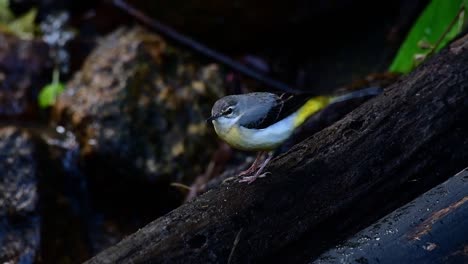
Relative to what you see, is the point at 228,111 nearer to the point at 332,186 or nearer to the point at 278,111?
the point at 278,111

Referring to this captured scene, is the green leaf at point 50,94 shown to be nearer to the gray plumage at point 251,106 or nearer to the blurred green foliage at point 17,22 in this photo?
the blurred green foliage at point 17,22

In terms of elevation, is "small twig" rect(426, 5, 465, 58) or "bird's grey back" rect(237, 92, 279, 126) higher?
"small twig" rect(426, 5, 465, 58)

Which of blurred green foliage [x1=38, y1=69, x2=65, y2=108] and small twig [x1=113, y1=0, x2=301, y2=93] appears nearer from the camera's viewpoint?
blurred green foliage [x1=38, y1=69, x2=65, y2=108]

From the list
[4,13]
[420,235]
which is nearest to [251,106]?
[420,235]

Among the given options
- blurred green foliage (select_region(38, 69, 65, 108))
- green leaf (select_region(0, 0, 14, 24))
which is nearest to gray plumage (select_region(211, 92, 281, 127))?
blurred green foliage (select_region(38, 69, 65, 108))

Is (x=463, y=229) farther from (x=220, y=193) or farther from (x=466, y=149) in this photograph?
(x=220, y=193)

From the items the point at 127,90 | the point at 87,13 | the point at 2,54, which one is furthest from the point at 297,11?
the point at 2,54

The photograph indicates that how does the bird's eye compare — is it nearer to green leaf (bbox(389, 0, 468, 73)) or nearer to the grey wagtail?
the grey wagtail
